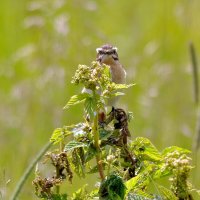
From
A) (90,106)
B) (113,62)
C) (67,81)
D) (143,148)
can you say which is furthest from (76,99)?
(67,81)

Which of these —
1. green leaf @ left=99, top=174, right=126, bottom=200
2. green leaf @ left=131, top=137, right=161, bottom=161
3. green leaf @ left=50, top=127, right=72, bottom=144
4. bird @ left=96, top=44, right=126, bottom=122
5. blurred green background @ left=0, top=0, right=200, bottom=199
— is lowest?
green leaf @ left=99, top=174, right=126, bottom=200

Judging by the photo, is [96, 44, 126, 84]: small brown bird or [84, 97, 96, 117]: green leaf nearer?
[84, 97, 96, 117]: green leaf

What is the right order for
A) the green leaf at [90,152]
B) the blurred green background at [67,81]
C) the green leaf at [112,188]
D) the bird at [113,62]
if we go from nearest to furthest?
the green leaf at [112,188]
the green leaf at [90,152]
the bird at [113,62]
the blurred green background at [67,81]

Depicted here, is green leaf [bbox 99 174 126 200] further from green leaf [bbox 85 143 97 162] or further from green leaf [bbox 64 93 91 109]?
green leaf [bbox 64 93 91 109]

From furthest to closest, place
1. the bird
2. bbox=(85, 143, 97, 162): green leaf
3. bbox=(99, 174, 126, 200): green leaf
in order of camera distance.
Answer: the bird → bbox=(85, 143, 97, 162): green leaf → bbox=(99, 174, 126, 200): green leaf

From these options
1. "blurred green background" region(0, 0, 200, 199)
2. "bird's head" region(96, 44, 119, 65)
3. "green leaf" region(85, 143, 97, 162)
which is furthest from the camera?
"blurred green background" region(0, 0, 200, 199)

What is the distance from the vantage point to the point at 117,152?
202cm

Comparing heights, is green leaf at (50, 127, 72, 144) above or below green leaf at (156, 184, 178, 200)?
above

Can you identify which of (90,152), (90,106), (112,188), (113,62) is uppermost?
(113,62)

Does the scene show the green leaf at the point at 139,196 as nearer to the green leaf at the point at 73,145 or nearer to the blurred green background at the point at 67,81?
the green leaf at the point at 73,145

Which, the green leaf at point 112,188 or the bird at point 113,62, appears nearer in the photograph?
the green leaf at point 112,188

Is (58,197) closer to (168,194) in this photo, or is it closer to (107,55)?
(168,194)

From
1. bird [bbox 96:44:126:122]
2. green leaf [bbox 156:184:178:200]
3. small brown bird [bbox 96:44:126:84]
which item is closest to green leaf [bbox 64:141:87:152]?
green leaf [bbox 156:184:178:200]

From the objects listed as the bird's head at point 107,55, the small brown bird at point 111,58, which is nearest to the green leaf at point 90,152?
the small brown bird at point 111,58
